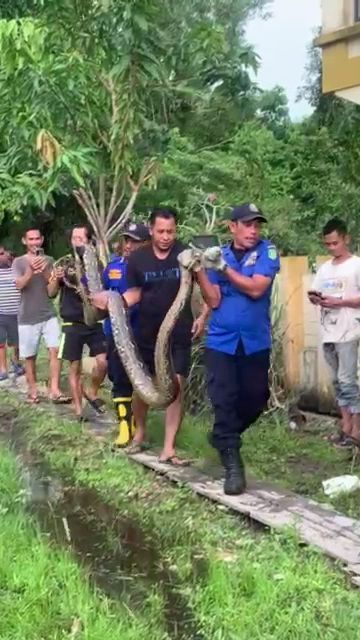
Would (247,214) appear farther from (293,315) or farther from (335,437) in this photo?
(293,315)

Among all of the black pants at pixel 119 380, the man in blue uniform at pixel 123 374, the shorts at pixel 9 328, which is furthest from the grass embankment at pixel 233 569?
the shorts at pixel 9 328

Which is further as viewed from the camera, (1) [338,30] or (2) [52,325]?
(2) [52,325]

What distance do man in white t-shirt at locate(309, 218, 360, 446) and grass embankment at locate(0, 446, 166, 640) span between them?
110 inches

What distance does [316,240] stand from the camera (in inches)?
578

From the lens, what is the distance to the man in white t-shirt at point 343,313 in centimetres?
648

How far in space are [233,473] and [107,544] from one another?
3.12ft

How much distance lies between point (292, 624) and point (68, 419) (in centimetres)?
475

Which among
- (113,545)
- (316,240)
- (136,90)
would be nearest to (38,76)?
(136,90)

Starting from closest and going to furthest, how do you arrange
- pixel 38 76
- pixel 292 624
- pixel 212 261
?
pixel 292 624 → pixel 212 261 → pixel 38 76

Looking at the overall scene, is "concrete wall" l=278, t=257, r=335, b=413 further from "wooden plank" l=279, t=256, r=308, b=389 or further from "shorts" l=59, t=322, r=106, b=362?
"shorts" l=59, t=322, r=106, b=362

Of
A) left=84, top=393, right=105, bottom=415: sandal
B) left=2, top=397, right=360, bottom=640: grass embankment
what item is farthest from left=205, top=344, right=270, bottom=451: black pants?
left=84, top=393, right=105, bottom=415: sandal

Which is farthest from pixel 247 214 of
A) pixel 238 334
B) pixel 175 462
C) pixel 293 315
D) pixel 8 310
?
pixel 8 310

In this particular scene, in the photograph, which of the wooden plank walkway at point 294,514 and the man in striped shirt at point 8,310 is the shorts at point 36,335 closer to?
the man in striped shirt at point 8,310

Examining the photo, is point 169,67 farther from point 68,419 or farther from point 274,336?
point 68,419
